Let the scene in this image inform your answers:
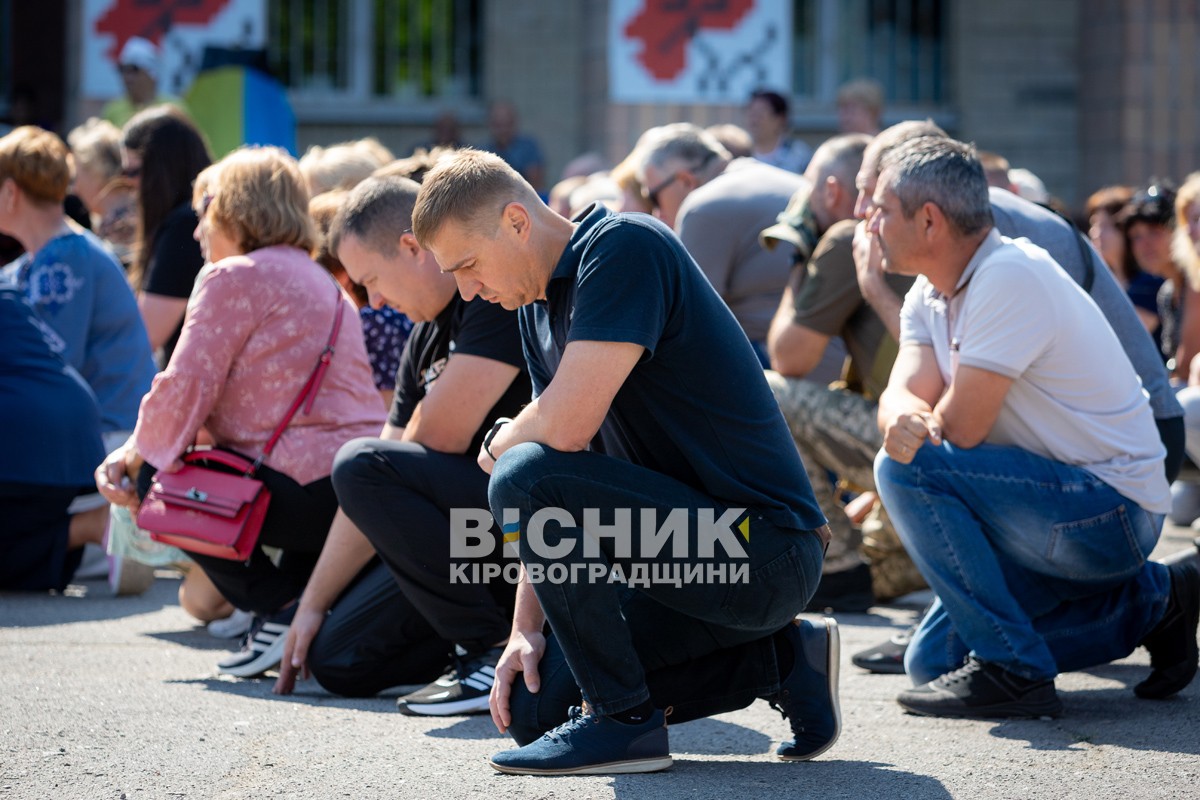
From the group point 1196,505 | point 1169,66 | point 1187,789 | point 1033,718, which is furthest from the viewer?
point 1169,66

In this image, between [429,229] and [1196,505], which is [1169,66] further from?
[429,229]

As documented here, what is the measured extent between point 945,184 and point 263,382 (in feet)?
6.02

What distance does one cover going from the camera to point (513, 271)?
311cm

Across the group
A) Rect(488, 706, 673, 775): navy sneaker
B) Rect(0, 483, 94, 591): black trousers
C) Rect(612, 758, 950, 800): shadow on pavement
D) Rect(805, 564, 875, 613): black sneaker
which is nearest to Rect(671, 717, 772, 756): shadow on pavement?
Rect(612, 758, 950, 800): shadow on pavement

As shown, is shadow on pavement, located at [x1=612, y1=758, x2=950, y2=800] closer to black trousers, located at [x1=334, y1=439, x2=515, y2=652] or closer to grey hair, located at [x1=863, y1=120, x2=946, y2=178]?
black trousers, located at [x1=334, y1=439, x2=515, y2=652]

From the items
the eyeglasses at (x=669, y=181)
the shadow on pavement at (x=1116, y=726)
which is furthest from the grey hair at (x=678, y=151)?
the shadow on pavement at (x=1116, y=726)

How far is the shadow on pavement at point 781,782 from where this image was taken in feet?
9.98

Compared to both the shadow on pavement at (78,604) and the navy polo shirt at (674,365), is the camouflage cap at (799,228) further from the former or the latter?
the shadow on pavement at (78,604)

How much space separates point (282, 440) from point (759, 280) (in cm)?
220

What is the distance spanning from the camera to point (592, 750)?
313 cm

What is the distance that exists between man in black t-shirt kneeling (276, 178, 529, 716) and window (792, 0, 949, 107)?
1036 centimetres

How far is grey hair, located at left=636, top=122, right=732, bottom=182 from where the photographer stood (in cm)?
645

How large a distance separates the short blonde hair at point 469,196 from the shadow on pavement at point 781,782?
1.10 metres

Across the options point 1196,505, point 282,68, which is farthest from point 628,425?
point 282,68
